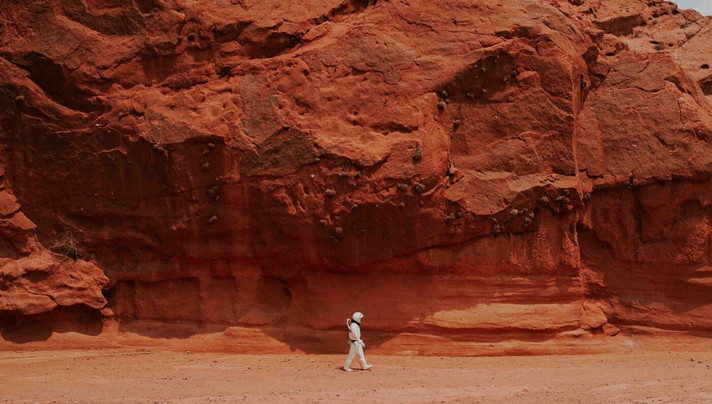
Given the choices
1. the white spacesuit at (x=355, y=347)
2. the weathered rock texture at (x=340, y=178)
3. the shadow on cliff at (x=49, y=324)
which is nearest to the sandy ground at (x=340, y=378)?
the white spacesuit at (x=355, y=347)

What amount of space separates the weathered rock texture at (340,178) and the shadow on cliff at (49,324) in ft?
0.25

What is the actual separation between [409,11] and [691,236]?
19.5ft

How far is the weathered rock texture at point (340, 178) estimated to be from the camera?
46.1 ft

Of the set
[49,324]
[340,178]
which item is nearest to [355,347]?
[340,178]

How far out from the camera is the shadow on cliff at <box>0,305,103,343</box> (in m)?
14.2

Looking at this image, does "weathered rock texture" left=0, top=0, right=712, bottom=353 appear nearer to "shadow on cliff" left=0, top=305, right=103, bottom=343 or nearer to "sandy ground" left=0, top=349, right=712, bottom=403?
"shadow on cliff" left=0, top=305, right=103, bottom=343

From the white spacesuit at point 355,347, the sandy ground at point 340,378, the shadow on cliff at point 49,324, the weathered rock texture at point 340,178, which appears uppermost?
the weathered rock texture at point 340,178

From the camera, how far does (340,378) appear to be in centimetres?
1222

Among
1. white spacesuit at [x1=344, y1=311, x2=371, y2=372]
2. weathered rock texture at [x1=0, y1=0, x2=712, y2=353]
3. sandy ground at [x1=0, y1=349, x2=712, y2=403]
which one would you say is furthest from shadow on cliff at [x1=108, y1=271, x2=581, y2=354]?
white spacesuit at [x1=344, y1=311, x2=371, y2=372]

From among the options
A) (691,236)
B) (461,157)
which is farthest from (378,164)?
(691,236)

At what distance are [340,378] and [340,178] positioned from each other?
3.30 meters

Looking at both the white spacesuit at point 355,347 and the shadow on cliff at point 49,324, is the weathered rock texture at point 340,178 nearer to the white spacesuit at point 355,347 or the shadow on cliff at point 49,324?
the shadow on cliff at point 49,324

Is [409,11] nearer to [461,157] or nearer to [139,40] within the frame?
[461,157]

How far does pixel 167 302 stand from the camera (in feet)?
47.8
